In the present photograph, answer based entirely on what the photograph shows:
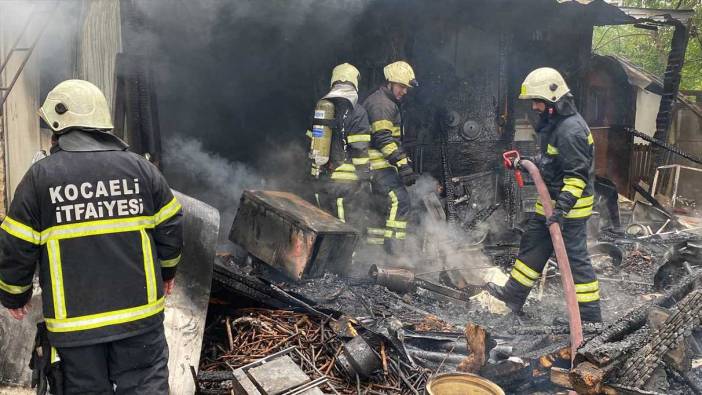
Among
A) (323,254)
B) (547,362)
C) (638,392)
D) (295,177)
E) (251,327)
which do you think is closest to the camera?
(638,392)

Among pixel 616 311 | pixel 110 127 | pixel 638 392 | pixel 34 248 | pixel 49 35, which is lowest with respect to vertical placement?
pixel 616 311

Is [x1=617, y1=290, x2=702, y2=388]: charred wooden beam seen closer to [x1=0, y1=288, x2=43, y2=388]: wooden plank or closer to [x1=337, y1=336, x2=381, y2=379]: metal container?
[x1=337, y1=336, x2=381, y2=379]: metal container

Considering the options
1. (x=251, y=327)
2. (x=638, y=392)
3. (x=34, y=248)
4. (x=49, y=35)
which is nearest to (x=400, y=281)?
(x=251, y=327)

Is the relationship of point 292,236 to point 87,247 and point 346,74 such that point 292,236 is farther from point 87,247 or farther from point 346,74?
point 87,247

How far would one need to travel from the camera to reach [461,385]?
3.30 m

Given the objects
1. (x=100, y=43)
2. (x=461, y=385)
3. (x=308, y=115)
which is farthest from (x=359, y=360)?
(x=308, y=115)

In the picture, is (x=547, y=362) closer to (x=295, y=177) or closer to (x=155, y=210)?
(x=155, y=210)

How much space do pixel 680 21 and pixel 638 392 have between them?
27.5 feet

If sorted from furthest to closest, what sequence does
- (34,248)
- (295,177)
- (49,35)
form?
(295,177) → (49,35) → (34,248)

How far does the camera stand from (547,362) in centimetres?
407

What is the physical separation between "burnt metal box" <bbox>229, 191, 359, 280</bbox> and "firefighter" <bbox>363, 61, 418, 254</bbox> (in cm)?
85

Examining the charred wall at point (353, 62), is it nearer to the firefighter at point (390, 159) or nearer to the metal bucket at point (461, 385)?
the firefighter at point (390, 159)

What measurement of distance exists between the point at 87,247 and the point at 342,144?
444 cm

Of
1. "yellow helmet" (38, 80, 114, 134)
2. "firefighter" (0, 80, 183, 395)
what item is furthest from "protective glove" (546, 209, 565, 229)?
"yellow helmet" (38, 80, 114, 134)
